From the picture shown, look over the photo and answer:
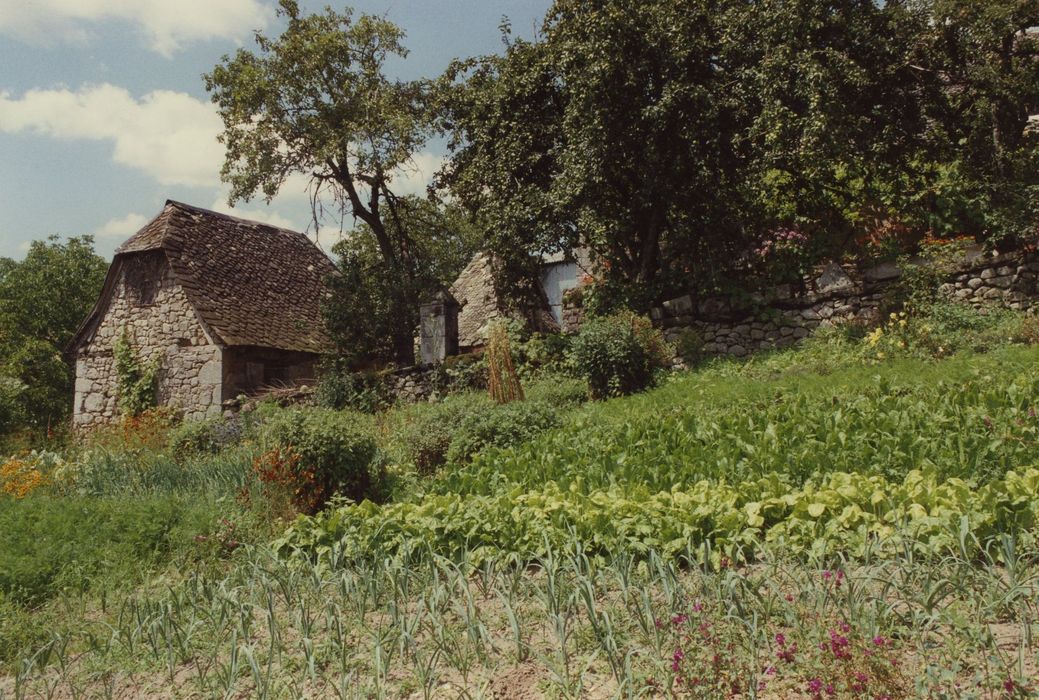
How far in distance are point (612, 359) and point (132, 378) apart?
40.5ft

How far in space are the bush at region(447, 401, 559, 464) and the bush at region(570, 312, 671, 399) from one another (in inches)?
131

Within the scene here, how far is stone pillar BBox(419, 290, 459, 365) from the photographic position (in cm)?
1569

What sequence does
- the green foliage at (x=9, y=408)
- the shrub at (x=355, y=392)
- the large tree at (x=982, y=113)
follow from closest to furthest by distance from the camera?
the large tree at (x=982, y=113), the shrub at (x=355, y=392), the green foliage at (x=9, y=408)

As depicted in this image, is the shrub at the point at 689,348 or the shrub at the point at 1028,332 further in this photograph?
the shrub at the point at 689,348

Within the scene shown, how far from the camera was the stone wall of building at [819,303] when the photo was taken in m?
12.1

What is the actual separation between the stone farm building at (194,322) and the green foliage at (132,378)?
6.2 inches

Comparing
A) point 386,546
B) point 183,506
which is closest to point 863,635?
point 386,546

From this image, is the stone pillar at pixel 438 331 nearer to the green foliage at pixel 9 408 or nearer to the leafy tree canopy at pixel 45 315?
the green foliage at pixel 9 408

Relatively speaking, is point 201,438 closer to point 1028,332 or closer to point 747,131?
point 747,131

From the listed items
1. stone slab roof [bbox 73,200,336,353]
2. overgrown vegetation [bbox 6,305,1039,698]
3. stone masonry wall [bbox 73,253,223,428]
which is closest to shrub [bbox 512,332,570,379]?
stone slab roof [bbox 73,200,336,353]

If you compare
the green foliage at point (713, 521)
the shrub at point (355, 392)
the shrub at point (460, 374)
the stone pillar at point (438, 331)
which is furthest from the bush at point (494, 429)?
the shrub at point (355, 392)

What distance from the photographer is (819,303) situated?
533 inches

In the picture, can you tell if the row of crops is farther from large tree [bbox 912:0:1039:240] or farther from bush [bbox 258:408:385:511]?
large tree [bbox 912:0:1039:240]

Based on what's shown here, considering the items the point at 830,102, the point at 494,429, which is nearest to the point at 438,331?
the point at 494,429
